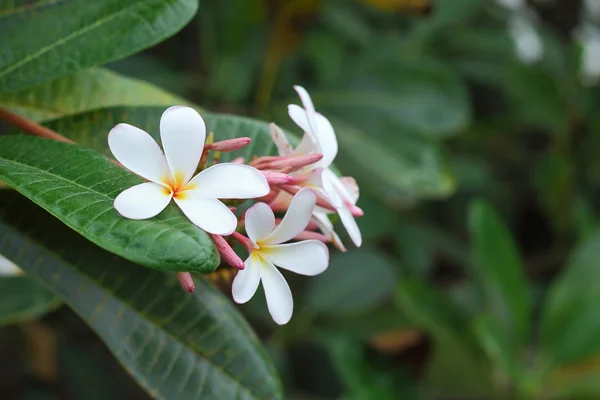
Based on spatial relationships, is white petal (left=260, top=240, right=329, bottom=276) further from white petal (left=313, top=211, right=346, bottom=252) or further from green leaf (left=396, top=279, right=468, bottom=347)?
green leaf (left=396, top=279, right=468, bottom=347)

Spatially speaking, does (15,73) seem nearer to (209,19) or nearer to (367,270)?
(209,19)

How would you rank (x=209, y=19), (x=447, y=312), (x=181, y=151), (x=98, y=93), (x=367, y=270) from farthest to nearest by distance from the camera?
(x=367, y=270), (x=209, y=19), (x=447, y=312), (x=98, y=93), (x=181, y=151)

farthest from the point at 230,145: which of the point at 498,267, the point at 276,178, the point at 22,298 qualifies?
the point at 498,267

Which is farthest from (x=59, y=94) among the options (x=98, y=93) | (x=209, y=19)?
(x=209, y=19)

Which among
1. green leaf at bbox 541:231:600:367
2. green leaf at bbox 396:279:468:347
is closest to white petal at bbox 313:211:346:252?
green leaf at bbox 396:279:468:347

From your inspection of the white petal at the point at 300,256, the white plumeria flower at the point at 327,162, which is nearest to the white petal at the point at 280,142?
the white plumeria flower at the point at 327,162

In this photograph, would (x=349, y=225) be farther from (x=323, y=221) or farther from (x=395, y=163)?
(x=395, y=163)

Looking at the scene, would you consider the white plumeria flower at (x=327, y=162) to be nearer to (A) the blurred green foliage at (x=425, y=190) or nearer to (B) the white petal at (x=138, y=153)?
(B) the white petal at (x=138, y=153)
